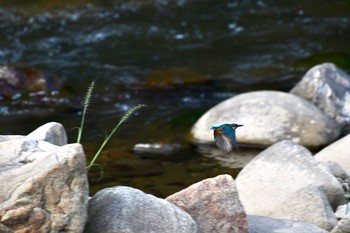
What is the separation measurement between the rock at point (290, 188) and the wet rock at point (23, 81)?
3.05 metres

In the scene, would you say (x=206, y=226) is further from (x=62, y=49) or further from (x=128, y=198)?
(x=62, y=49)

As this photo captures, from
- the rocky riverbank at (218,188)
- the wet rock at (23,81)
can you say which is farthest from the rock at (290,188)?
the wet rock at (23,81)

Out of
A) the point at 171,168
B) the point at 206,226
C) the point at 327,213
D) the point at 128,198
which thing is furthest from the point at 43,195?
the point at 171,168

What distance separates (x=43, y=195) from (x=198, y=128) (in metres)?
3.33

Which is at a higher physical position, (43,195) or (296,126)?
(43,195)

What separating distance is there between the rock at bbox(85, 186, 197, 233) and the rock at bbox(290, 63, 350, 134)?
3.21m

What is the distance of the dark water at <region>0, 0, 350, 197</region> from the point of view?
230 inches

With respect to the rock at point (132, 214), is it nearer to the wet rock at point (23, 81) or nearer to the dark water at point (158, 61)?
the dark water at point (158, 61)

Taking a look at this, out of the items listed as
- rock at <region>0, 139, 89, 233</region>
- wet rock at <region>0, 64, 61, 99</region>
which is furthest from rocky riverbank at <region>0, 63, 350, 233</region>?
wet rock at <region>0, 64, 61, 99</region>

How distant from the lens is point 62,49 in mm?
8531

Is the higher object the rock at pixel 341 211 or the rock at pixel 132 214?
the rock at pixel 132 214

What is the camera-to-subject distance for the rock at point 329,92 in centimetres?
640

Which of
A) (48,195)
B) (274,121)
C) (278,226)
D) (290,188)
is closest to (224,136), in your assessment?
(278,226)

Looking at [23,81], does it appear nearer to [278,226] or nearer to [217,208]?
[278,226]
